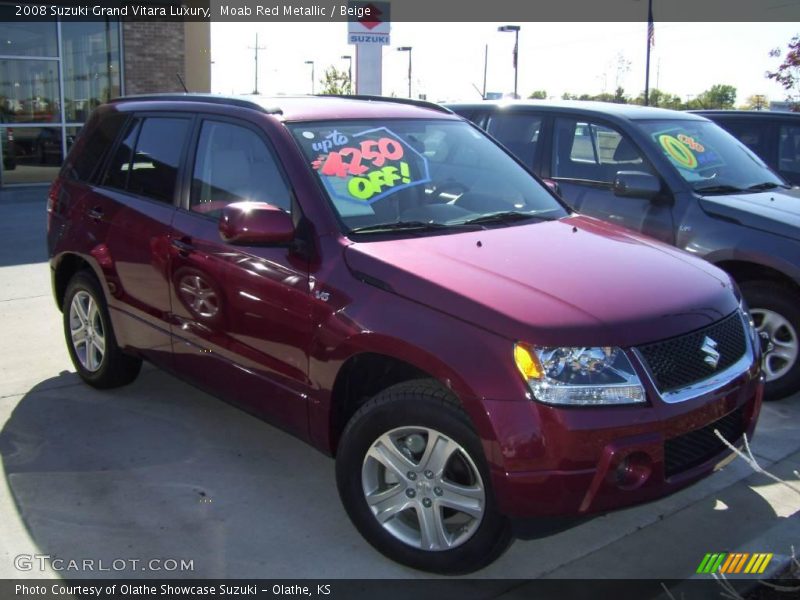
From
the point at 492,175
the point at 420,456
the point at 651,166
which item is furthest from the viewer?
the point at 651,166

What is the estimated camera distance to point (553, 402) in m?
2.85

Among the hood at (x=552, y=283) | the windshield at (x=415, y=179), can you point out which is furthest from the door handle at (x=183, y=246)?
the hood at (x=552, y=283)

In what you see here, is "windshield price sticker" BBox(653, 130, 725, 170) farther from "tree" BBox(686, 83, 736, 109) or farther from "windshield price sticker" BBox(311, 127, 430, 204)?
"tree" BBox(686, 83, 736, 109)

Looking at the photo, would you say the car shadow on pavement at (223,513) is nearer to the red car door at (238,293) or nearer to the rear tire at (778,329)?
the red car door at (238,293)

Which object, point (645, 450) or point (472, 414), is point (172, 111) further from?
point (645, 450)

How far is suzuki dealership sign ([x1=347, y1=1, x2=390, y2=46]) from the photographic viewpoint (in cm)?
1463

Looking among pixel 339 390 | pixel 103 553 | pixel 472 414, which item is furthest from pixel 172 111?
pixel 472 414

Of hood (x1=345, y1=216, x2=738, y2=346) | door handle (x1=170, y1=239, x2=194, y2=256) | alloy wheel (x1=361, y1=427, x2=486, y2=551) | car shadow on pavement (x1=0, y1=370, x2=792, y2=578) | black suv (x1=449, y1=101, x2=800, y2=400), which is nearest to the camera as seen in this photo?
hood (x1=345, y1=216, x2=738, y2=346)

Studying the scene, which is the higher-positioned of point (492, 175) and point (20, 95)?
point (20, 95)

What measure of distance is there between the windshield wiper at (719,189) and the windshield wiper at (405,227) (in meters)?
2.69

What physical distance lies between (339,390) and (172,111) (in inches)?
86.5

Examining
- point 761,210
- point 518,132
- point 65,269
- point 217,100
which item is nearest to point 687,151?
point 761,210

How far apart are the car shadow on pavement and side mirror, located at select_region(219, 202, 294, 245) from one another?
1.32 m

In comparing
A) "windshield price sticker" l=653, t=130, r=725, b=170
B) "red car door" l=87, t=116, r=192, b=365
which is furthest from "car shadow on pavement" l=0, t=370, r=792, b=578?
"windshield price sticker" l=653, t=130, r=725, b=170
